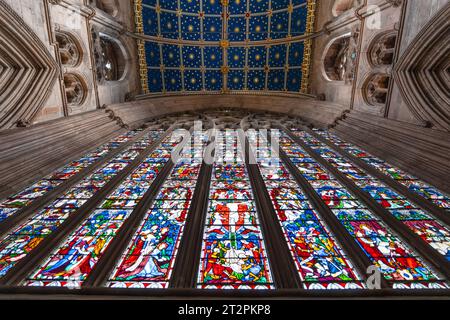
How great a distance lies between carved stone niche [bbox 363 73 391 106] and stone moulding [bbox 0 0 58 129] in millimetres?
9332

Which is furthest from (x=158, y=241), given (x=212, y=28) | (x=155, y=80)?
(x=212, y=28)

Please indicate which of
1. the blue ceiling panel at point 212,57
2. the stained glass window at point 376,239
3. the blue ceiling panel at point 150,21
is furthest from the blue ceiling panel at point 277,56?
the stained glass window at point 376,239

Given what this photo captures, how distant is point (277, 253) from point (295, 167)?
3234mm

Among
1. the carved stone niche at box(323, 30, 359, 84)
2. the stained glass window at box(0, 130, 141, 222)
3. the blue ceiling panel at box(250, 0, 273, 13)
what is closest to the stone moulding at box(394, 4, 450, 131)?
the carved stone niche at box(323, 30, 359, 84)

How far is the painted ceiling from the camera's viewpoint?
42.0 ft

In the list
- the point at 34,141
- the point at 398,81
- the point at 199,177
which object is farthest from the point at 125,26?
the point at 398,81

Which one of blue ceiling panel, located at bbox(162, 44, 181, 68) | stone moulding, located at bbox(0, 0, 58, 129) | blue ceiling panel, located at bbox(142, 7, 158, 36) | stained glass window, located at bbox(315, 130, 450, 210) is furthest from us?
blue ceiling panel, located at bbox(162, 44, 181, 68)

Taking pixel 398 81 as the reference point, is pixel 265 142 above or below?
below

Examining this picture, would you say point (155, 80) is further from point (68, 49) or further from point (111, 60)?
point (68, 49)

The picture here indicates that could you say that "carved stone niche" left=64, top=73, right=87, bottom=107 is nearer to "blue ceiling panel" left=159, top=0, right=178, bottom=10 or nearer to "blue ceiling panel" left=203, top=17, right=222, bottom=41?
"blue ceiling panel" left=159, top=0, right=178, bottom=10

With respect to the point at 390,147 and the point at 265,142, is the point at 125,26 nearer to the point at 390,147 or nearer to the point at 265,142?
the point at 265,142

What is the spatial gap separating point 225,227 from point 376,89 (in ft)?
23.5

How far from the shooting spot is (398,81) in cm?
678
